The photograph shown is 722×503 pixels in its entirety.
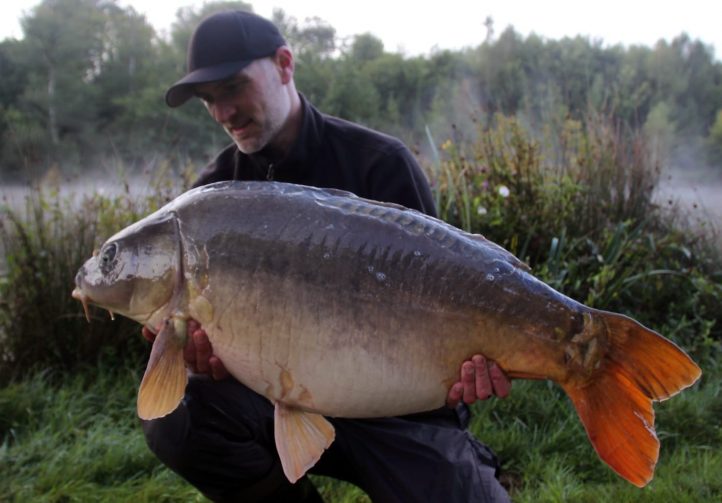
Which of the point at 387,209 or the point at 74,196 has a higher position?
the point at 387,209

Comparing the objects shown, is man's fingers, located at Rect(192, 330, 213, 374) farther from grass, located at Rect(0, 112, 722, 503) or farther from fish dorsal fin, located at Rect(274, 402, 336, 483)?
grass, located at Rect(0, 112, 722, 503)

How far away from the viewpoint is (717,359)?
3.30 meters

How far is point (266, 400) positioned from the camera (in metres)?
1.91

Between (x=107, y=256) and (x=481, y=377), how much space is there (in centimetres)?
83

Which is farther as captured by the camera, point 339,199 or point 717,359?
point 717,359

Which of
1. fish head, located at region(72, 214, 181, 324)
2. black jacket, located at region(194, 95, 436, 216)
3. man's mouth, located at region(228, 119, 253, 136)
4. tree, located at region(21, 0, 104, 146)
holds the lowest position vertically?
tree, located at region(21, 0, 104, 146)

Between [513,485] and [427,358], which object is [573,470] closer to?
[513,485]

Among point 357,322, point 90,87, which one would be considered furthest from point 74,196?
point 90,87

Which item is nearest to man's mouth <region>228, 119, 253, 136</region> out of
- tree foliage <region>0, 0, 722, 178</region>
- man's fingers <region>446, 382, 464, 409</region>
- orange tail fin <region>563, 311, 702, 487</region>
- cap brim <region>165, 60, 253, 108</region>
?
cap brim <region>165, 60, 253, 108</region>

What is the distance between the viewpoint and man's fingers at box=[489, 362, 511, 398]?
141cm

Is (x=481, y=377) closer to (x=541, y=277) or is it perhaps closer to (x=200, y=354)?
(x=200, y=354)

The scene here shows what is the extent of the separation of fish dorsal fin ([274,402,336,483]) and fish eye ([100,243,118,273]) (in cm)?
47

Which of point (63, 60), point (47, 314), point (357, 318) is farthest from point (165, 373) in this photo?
point (63, 60)

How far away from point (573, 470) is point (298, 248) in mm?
1596
